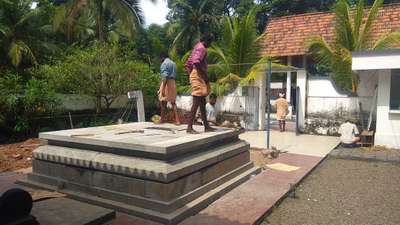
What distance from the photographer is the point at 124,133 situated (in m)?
6.34

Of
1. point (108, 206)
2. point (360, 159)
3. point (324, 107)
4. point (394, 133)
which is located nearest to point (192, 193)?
point (108, 206)

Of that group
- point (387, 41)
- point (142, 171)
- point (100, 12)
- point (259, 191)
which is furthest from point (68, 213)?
point (100, 12)

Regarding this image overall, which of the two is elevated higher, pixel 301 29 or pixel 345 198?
pixel 301 29

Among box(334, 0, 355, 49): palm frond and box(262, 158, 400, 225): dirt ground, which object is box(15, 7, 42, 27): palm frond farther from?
box(262, 158, 400, 225): dirt ground

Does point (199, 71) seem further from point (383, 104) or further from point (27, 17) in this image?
point (27, 17)

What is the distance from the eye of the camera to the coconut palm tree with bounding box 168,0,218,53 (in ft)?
87.5

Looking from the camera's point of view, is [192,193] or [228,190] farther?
[228,190]

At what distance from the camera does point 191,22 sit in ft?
87.5

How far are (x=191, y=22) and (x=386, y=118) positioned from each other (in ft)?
62.7

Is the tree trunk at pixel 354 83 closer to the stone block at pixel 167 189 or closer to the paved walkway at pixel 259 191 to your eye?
the paved walkway at pixel 259 191

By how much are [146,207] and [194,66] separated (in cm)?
257

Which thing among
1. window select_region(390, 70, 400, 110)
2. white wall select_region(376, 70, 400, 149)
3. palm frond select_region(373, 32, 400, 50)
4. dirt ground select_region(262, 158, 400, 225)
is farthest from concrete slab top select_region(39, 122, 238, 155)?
palm frond select_region(373, 32, 400, 50)

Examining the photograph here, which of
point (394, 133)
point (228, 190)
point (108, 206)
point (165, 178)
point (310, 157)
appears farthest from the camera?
point (394, 133)

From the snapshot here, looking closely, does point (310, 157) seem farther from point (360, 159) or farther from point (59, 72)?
point (59, 72)
